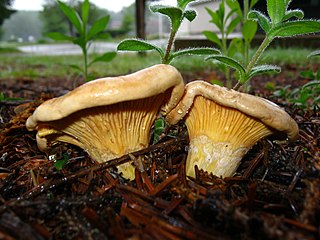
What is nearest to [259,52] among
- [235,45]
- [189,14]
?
[189,14]

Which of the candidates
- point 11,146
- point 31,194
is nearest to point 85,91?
point 31,194

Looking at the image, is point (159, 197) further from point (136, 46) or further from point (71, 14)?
point (71, 14)

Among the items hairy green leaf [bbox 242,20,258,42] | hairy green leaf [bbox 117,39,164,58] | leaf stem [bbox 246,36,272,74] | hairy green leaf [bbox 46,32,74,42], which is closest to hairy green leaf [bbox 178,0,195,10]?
hairy green leaf [bbox 117,39,164,58]

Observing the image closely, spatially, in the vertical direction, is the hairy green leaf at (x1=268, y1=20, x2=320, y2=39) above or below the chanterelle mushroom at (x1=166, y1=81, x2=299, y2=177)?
above

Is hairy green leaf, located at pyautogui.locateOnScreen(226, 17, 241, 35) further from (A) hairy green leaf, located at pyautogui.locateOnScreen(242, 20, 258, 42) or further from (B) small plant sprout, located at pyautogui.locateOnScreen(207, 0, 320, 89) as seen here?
(B) small plant sprout, located at pyautogui.locateOnScreen(207, 0, 320, 89)

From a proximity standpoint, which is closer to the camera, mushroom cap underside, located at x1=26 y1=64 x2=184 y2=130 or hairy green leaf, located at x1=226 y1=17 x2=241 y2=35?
mushroom cap underside, located at x1=26 y1=64 x2=184 y2=130

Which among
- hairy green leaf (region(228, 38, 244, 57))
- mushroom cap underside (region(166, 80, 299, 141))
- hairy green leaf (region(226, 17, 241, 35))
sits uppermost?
hairy green leaf (region(226, 17, 241, 35))

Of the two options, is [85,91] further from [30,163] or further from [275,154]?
[275,154]
